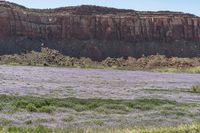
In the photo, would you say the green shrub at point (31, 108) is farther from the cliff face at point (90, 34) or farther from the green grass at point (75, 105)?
the cliff face at point (90, 34)

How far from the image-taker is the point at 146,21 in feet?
651

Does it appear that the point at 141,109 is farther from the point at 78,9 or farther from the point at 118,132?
the point at 78,9

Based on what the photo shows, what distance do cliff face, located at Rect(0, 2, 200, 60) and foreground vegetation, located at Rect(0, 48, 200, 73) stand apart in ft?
21.6

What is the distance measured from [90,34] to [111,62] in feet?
67.5

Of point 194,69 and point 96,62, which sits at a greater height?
point 96,62

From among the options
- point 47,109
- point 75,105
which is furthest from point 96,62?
point 47,109

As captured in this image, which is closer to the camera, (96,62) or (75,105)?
(75,105)

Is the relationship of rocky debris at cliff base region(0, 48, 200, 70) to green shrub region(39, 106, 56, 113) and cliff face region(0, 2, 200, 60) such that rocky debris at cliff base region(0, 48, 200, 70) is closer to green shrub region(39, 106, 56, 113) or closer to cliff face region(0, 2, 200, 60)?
cliff face region(0, 2, 200, 60)

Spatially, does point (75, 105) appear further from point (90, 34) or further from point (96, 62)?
point (90, 34)

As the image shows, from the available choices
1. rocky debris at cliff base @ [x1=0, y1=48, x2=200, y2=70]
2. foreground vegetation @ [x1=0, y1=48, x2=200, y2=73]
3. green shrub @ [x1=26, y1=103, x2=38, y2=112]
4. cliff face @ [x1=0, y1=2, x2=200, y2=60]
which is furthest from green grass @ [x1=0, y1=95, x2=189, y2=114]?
cliff face @ [x1=0, y1=2, x2=200, y2=60]

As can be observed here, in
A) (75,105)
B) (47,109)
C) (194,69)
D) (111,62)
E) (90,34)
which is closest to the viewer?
(47,109)

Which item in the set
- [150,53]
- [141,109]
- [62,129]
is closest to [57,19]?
[150,53]

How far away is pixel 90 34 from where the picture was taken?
17975 centimetres

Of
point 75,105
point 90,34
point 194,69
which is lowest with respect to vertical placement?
point 194,69
